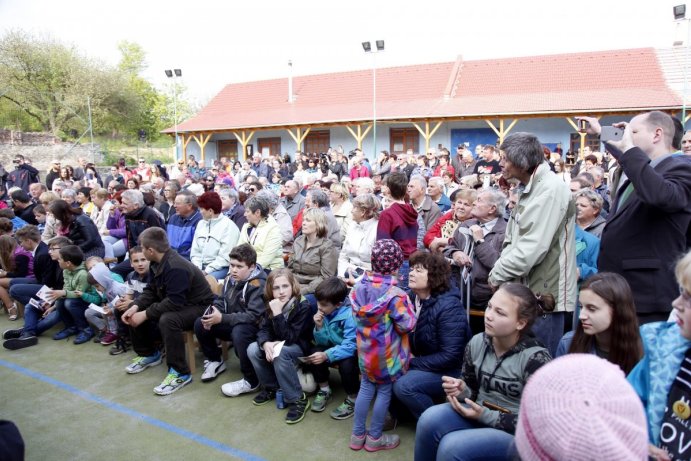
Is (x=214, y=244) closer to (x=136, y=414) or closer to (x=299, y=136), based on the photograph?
(x=136, y=414)

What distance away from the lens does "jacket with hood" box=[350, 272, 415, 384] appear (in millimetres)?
3213

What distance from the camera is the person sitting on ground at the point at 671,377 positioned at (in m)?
1.64

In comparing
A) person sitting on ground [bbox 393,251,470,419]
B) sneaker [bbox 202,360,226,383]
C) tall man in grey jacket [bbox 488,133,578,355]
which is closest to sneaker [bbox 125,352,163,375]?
sneaker [bbox 202,360,226,383]

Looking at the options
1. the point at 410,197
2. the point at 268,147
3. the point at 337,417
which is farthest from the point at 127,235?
the point at 268,147

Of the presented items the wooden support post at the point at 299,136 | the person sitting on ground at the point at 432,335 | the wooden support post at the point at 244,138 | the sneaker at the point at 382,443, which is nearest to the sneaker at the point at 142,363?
the sneaker at the point at 382,443

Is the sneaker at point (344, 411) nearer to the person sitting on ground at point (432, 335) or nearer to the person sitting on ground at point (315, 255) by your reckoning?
the person sitting on ground at point (432, 335)

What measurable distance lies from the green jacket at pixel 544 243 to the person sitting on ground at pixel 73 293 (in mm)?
4574

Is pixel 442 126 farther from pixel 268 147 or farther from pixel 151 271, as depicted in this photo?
pixel 151 271

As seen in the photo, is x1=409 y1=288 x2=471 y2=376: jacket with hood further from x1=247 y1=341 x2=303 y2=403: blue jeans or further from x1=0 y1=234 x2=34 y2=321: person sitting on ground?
x1=0 y1=234 x2=34 y2=321: person sitting on ground

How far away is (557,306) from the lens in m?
2.79

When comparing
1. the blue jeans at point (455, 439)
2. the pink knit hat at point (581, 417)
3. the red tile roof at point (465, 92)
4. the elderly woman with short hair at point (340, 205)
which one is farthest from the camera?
the red tile roof at point (465, 92)

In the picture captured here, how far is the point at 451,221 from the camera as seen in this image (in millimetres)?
4566

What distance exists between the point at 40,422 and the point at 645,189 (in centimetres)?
431

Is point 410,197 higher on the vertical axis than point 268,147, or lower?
lower
